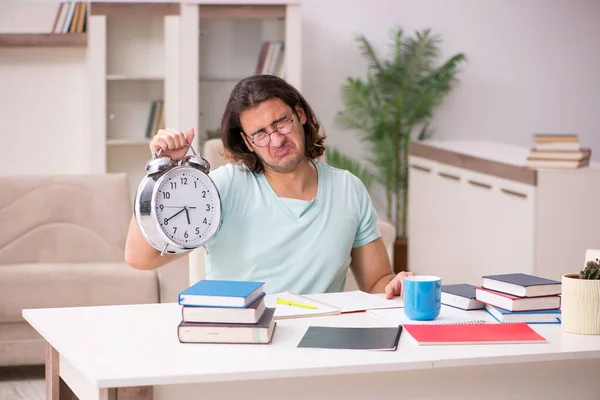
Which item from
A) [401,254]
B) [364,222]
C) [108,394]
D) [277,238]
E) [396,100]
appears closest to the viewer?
[108,394]

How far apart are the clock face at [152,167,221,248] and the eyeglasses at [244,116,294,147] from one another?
1.06 feet

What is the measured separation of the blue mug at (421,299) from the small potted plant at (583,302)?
0.89ft

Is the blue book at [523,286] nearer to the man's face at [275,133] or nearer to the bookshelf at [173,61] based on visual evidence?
the man's face at [275,133]

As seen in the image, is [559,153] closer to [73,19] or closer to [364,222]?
[364,222]

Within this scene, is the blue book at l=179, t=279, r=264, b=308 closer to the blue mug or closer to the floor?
the blue mug

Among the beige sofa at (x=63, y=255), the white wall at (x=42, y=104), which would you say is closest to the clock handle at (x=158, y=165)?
the beige sofa at (x=63, y=255)

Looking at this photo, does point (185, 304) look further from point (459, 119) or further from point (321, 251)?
point (459, 119)

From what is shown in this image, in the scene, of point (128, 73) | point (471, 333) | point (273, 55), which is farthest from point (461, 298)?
point (128, 73)

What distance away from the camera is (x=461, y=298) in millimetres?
2232

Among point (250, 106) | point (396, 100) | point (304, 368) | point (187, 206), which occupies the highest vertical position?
point (396, 100)

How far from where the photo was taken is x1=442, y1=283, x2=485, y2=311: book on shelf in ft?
7.27

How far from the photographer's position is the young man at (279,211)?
2516 mm

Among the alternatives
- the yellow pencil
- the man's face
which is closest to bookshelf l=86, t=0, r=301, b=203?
the man's face

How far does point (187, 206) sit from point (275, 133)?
428mm
